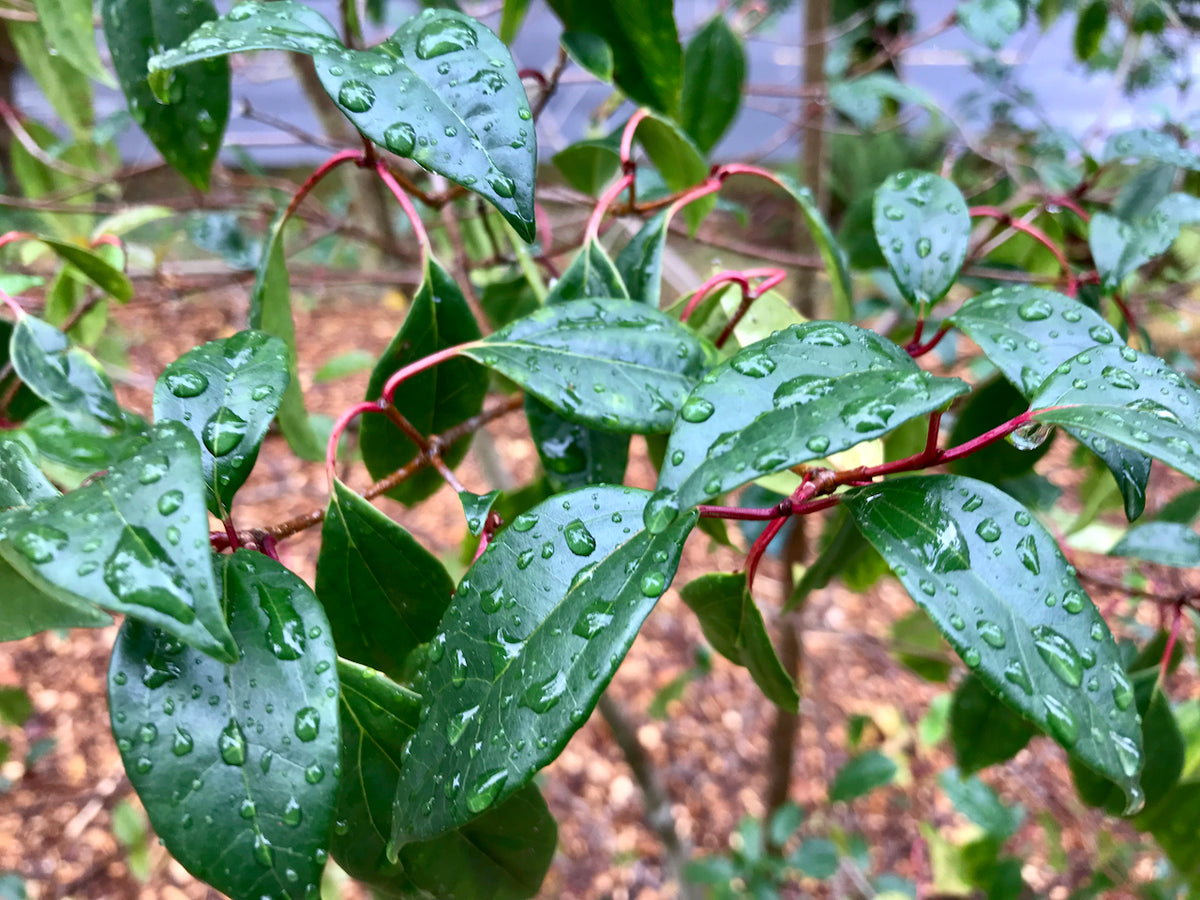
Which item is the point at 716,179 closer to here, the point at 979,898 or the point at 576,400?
the point at 576,400

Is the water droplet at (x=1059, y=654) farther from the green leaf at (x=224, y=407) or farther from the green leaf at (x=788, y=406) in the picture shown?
the green leaf at (x=224, y=407)

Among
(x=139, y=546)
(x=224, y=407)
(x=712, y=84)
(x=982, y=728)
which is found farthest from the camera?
(x=712, y=84)

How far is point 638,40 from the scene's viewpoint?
0.56 metres

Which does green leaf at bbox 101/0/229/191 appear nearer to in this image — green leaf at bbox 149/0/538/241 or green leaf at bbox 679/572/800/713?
green leaf at bbox 149/0/538/241

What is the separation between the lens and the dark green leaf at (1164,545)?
544 millimetres

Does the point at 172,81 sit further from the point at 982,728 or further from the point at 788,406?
the point at 982,728

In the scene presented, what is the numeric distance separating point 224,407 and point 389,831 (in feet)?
0.71

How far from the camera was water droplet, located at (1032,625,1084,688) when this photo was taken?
0.26 m

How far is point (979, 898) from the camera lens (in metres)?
1.33

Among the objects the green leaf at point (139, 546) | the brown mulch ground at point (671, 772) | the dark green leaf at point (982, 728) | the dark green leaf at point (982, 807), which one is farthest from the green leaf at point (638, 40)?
the dark green leaf at point (982, 807)

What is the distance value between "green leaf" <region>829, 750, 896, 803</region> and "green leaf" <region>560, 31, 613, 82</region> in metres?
1.10

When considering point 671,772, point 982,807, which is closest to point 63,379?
point 982,807

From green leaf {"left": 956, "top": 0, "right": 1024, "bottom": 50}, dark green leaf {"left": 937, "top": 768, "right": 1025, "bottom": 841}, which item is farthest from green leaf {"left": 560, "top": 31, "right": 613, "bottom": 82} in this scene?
dark green leaf {"left": 937, "top": 768, "right": 1025, "bottom": 841}

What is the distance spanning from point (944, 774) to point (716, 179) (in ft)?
3.44
